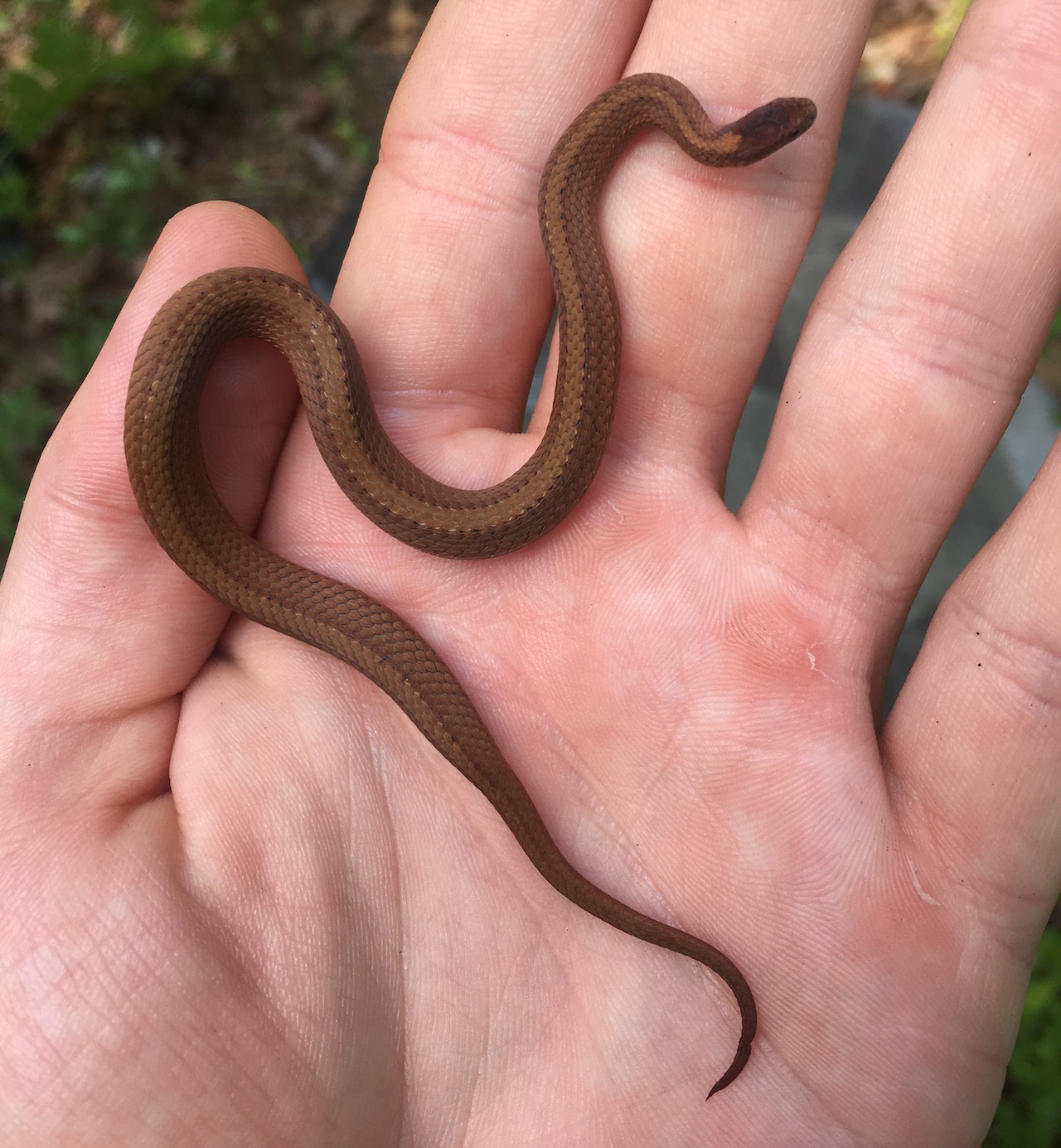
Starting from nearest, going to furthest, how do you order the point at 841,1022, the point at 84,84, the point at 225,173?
1. the point at 841,1022
2. the point at 84,84
3. the point at 225,173

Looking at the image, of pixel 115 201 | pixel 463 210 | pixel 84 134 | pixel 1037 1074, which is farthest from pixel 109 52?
pixel 1037 1074

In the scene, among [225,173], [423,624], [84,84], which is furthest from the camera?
[225,173]

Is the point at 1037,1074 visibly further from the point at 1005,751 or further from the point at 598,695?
the point at 598,695

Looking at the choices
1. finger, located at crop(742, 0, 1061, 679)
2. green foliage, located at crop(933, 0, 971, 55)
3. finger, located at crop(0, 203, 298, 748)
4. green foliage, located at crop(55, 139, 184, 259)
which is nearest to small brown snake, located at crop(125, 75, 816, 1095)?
finger, located at crop(0, 203, 298, 748)

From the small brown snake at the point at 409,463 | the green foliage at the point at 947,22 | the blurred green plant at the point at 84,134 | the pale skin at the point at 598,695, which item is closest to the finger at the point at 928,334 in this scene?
the pale skin at the point at 598,695

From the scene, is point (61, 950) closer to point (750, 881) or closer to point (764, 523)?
point (750, 881)

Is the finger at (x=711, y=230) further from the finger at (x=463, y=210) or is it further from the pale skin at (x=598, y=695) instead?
the finger at (x=463, y=210)

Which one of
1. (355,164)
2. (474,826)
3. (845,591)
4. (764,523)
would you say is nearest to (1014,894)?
(845,591)
